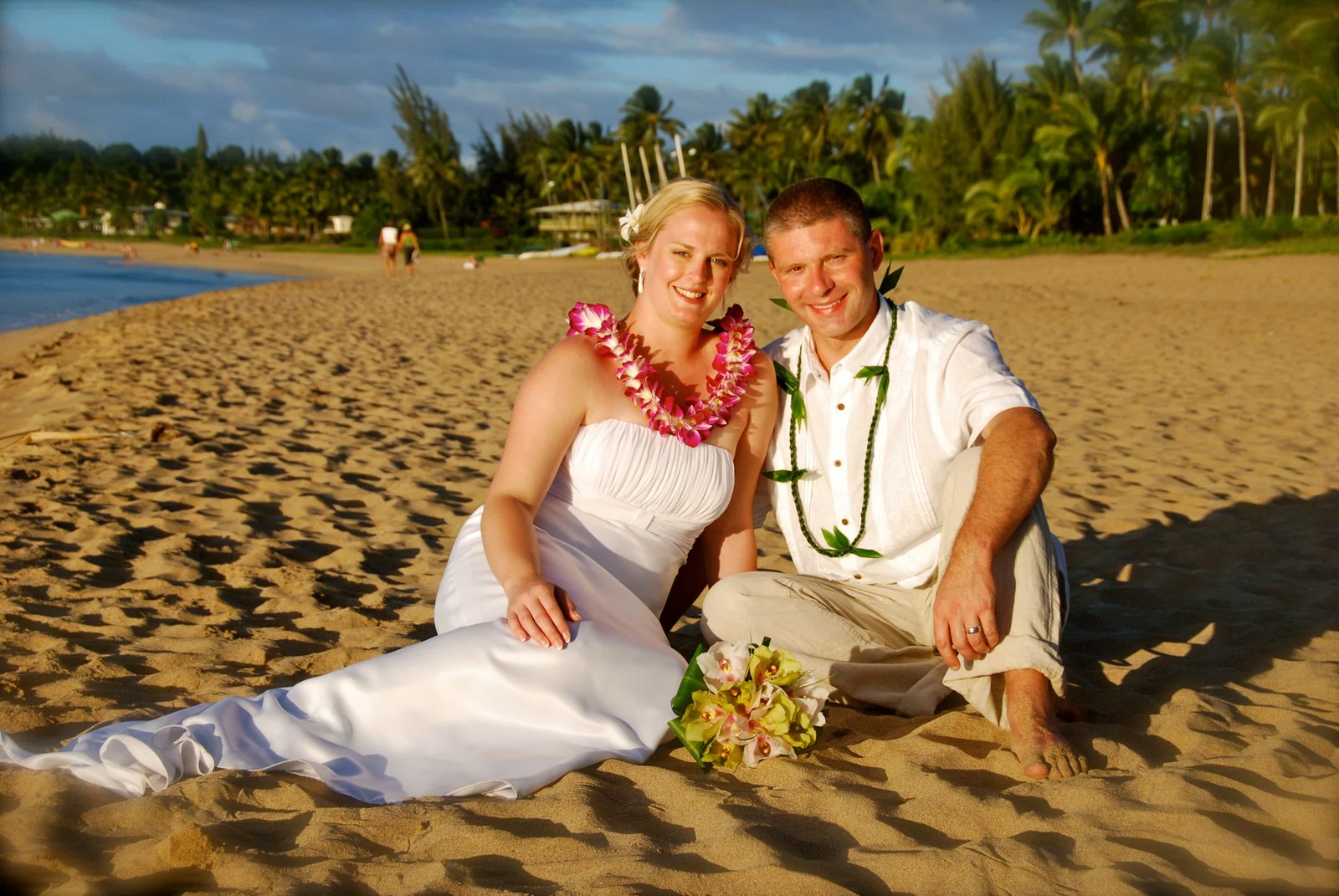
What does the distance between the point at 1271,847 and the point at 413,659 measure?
2.09m

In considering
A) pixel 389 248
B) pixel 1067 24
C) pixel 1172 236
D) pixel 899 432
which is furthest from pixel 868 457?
pixel 1067 24

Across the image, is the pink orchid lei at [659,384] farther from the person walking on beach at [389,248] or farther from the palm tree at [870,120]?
the palm tree at [870,120]

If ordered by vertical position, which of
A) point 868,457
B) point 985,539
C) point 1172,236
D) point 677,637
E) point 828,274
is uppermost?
point 1172,236

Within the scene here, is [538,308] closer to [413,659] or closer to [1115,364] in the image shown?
[1115,364]

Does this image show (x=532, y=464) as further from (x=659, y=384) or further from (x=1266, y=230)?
(x=1266, y=230)

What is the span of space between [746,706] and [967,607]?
655 mm

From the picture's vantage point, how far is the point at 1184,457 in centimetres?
694

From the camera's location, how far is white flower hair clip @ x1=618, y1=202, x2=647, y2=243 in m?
3.48

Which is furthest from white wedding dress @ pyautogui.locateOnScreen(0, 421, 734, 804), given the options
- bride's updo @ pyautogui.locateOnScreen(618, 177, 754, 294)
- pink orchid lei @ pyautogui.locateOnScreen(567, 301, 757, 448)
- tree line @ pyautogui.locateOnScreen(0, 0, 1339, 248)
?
A: tree line @ pyautogui.locateOnScreen(0, 0, 1339, 248)

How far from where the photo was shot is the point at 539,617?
111 inches

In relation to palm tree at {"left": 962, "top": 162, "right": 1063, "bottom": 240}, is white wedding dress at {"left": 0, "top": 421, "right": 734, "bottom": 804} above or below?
below

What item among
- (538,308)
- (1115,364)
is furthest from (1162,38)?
(1115,364)

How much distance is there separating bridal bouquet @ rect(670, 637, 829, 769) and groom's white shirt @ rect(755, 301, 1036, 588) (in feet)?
2.44

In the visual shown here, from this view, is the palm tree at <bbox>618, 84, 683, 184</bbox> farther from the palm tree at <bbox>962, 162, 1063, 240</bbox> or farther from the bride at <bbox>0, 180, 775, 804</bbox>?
the bride at <bbox>0, 180, 775, 804</bbox>
